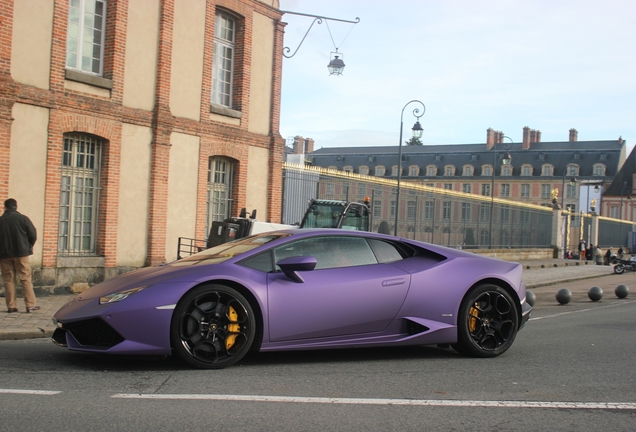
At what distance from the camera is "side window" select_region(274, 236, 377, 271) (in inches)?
268

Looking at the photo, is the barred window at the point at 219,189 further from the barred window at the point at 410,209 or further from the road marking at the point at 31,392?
the road marking at the point at 31,392

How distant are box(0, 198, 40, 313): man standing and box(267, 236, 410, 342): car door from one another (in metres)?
6.14

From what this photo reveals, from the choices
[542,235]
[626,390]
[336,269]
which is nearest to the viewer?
[626,390]

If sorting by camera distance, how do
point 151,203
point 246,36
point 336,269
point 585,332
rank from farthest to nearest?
point 246,36 < point 151,203 < point 585,332 < point 336,269

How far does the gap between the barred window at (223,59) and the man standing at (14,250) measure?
29.2ft

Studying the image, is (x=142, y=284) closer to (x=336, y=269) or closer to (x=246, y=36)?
(x=336, y=269)

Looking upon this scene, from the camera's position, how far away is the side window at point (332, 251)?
681 cm

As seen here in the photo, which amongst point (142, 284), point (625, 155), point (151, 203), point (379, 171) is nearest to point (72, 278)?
point (151, 203)

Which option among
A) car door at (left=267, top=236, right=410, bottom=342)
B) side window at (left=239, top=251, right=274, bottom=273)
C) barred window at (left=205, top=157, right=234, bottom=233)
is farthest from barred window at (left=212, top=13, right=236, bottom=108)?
side window at (left=239, top=251, right=274, bottom=273)

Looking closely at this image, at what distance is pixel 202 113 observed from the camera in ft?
60.2

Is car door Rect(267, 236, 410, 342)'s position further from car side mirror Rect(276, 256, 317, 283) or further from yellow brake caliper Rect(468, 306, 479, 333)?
yellow brake caliper Rect(468, 306, 479, 333)

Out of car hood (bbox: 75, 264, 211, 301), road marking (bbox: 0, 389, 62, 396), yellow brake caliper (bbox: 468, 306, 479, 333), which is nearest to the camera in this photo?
road marking (bbox: 0, 389, 62, 396)

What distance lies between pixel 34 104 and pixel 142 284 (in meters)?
9.47

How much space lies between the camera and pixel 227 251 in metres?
7.04
